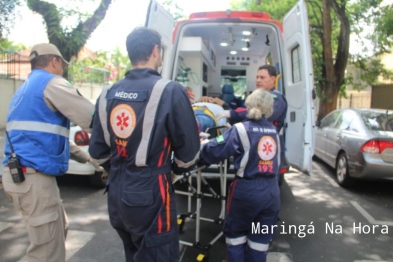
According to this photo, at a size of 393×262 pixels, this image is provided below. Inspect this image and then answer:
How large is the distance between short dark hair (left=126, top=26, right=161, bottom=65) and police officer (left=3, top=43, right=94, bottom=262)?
62 cm

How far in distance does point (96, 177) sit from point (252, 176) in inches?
144

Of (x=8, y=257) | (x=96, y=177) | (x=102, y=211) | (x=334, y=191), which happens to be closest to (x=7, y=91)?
(x=96, y=177)

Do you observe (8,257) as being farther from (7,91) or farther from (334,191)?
(7,91)

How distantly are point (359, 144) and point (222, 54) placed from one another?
14.4 feet

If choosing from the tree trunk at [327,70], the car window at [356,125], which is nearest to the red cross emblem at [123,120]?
the car window at [356,125]

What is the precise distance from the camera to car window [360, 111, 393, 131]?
5871 mm

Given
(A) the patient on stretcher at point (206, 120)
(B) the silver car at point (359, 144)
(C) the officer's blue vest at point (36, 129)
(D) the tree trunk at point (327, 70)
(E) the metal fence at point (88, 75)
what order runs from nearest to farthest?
→ (C) the officer's blue vest at point (36, 129) < (A) the patient on stretcher at point (206, 120) < (B) the silver car at point (359, 144) < (D) the tree trunk at point (327, 70) < (E) the metal fence at point (88, 75)

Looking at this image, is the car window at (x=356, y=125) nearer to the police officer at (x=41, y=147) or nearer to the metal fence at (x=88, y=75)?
the police officer at (x=41, y=147)

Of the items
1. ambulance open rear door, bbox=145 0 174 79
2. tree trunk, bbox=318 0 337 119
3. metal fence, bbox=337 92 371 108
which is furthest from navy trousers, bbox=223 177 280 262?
metal fence, bbox=337 92 371 108

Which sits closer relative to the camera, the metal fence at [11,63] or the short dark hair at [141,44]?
the short dark hair at [141,44]

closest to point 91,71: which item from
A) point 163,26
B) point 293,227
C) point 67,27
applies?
point 67,27

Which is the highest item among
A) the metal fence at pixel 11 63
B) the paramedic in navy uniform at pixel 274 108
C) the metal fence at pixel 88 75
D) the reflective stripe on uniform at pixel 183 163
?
the metal fence at pixel 88 75

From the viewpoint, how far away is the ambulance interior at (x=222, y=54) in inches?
215

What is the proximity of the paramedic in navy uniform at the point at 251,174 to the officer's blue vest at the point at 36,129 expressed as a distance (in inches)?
44.9
